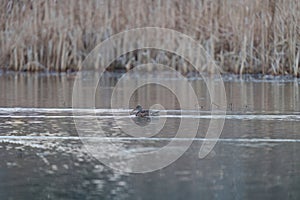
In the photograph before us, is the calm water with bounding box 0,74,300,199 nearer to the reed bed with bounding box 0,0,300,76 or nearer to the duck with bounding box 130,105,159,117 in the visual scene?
the duck with bounding box 130,105,159,117

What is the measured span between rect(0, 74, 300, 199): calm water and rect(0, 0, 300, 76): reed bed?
163 inches

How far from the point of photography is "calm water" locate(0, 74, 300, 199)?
3398 millimetres

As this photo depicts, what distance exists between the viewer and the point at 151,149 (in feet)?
14.6

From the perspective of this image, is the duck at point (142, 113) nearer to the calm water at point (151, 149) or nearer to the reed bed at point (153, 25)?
the calm water at point (151, 149)

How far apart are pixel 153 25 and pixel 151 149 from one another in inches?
350

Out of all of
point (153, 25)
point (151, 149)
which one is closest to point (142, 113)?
point (151, 149)

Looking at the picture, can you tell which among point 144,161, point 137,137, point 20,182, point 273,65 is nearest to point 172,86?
point 273,65

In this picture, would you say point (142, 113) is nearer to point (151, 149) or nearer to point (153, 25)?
point (151, 149)

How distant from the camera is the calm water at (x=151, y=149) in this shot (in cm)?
340

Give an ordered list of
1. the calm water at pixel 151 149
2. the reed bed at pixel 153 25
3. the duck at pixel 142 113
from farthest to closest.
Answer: the reed bed at pixel 153 25, the duck at pixel 142 113, the calm water at pixel 151 149

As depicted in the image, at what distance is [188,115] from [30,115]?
1.35 meters

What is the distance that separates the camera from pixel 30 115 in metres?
6.17

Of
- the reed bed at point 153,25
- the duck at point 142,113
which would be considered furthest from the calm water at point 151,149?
the reed bed at point 153,25

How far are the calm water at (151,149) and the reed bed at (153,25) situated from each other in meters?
4.15
